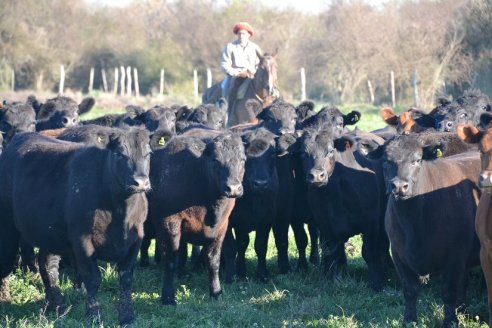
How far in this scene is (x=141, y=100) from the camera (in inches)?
1436

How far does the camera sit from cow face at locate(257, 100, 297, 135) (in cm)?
1150

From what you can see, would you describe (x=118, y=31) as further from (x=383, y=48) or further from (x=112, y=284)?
(x=112, y=284)

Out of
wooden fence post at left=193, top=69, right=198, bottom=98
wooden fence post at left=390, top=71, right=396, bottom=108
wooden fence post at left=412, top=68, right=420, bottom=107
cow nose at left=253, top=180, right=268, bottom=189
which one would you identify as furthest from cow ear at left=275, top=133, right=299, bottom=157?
wooden fence post at left=193, top=69, right=198, bottom=98

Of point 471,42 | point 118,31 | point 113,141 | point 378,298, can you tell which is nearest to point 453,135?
point 378,298

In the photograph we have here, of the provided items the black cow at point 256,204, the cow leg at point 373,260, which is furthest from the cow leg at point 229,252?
the cow leg at point 373,260

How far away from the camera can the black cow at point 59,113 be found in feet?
39.1

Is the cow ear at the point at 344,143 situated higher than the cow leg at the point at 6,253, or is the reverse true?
the cow ear at the point at 344,143

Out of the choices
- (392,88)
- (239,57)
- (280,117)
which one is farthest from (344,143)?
(392,88)

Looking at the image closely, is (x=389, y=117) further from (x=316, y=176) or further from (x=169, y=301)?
(x=169, y=301)

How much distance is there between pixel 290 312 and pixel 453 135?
120 inches

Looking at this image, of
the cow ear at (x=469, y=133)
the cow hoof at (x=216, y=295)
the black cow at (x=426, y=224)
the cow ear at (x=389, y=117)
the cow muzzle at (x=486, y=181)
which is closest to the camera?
the cow muzzle at (x=486, y=181)

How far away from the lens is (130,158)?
675cm

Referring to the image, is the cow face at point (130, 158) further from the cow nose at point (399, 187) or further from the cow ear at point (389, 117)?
the cow ear at point (389, 117)

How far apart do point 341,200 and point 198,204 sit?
1.66 m
